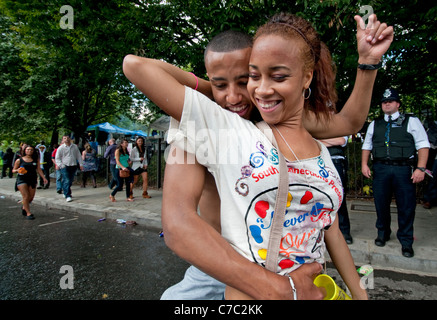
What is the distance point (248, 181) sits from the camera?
2.87 feet

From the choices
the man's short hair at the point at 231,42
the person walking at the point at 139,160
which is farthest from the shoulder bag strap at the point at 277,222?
the person walking at the point at 139,160

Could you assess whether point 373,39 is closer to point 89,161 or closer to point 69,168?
point 69,168

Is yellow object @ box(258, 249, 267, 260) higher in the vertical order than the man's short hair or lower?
lower

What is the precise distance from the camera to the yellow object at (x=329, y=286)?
37.0 inches

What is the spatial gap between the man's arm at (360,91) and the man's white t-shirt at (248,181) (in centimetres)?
Result: 50

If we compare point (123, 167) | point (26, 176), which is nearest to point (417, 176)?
point (123, 167)

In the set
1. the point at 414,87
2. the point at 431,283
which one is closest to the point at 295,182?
the point at 431,283

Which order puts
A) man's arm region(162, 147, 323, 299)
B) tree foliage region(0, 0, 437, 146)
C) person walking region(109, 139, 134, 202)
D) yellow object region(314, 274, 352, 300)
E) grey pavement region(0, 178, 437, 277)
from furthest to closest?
1. person walking region(109, 139, 134, 202)
2. tree foliage region(0, 0, 437, 146)
3. grey pavement region(0, 178, 437, 277)
4. yellow object region(314, 274, 352, 300)
5. man's arm region(162, 147, 323, 299)

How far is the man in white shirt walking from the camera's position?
28.5 ft

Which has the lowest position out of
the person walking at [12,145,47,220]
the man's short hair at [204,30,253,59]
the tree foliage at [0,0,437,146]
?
the person walking at [12,145,47,220]

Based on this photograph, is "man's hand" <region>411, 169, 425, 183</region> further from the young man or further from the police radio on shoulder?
the young man

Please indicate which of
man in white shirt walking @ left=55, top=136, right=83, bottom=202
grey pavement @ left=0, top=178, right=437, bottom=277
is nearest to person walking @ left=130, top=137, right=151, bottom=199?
grey pavement @ left=0, top=178, right=437, bottom=277

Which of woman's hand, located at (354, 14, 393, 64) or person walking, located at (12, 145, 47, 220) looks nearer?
woman's hand, located at (354, 14, 393, 64)

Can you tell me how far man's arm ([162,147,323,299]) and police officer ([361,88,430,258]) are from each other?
380cm
